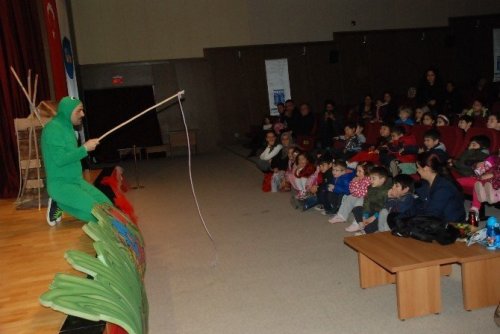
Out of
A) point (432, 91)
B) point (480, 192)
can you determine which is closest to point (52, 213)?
point (480, 192)

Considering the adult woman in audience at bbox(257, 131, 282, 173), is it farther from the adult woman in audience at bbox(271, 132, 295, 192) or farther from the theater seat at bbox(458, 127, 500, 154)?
the theater seat at bbox(458, 127, 500, 154)

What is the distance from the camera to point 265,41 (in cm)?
1274

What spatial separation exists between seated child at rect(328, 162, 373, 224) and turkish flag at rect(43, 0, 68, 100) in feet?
17.8

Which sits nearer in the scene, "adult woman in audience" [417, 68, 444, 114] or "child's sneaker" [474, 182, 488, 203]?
"child's sneaker" [474, 182, 488, 203]

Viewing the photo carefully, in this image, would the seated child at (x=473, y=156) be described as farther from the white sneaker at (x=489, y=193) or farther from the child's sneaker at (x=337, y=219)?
the child's sneaker at (x=337, y=219)

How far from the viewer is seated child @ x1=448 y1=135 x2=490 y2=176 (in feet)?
16.4

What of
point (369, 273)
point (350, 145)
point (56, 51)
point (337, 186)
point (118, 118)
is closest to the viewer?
point (369, 273)

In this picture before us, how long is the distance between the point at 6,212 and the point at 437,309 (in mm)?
5297

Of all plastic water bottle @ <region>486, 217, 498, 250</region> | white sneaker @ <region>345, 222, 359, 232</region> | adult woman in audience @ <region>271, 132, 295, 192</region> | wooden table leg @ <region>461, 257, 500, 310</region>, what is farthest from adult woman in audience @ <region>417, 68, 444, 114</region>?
wooden table leg @ <region>461, 257, 500, 310</region>

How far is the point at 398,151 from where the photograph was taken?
5.98m

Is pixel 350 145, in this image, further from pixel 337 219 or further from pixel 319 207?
pixel 337 219

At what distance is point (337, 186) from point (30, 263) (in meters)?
3.20

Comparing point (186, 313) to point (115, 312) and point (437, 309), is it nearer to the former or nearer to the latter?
point (115, 312)

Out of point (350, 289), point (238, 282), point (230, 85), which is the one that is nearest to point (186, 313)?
point (238, 282)
